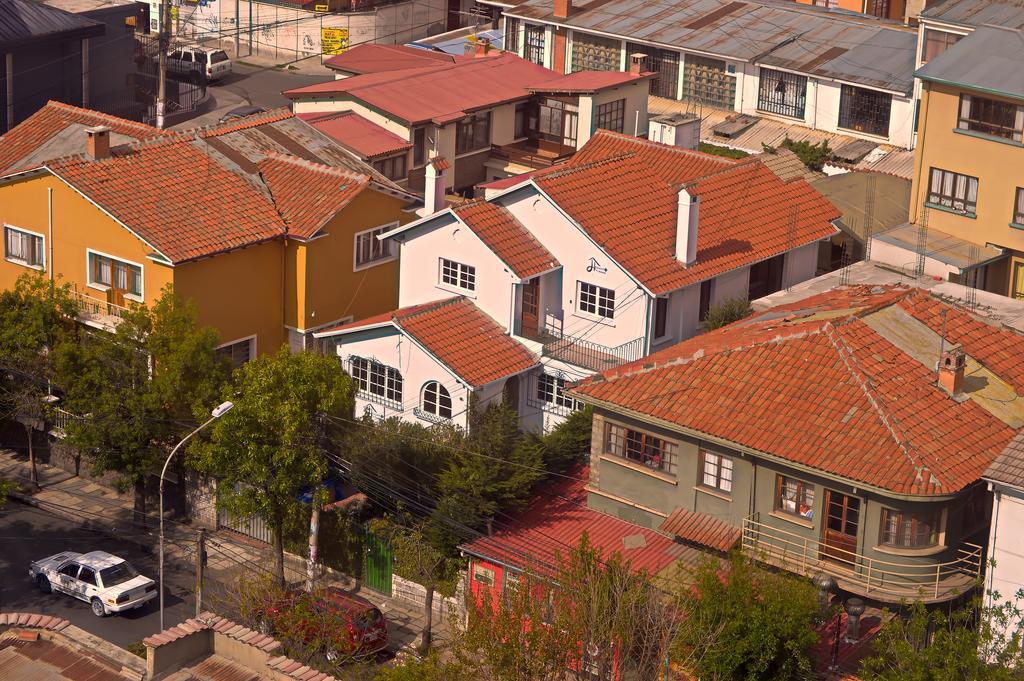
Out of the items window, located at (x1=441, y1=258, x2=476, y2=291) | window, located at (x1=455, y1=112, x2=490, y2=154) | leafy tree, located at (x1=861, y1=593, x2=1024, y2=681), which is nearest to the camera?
leafy tree, located at (x1=861, y1=593, x2=1024, y2=681)

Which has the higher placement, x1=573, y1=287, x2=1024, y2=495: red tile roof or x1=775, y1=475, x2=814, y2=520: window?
x1=573, y1=287, x2=1024, y2=495: red tile roof

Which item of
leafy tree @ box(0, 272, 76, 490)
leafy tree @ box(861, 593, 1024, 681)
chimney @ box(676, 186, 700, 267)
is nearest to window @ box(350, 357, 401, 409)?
leafy tree @ box(0, 272, 76, 490)

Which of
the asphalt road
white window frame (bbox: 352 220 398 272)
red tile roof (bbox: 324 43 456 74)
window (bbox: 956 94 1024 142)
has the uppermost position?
window (bbox: 956 94 1024 142)

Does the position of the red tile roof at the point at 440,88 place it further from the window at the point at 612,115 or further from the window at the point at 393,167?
the window at the point at 612,115

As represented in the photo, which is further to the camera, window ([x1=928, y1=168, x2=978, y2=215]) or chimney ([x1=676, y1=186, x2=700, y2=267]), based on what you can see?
window ([x1=928, y1=168, x2=978, y2=215])

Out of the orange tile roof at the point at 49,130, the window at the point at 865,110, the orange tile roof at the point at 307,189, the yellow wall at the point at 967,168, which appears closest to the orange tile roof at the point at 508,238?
the orange tile roof at the point at 307,189

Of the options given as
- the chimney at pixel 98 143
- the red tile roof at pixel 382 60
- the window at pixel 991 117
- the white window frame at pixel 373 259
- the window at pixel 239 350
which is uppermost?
the window at pixel 991 117

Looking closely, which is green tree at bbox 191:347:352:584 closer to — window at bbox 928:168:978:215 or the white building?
the white building
